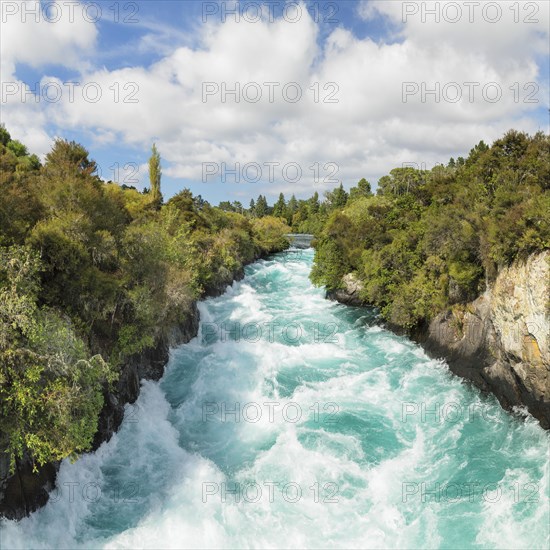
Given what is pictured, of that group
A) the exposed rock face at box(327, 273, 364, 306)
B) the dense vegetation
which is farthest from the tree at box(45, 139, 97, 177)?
the exposed rock face at box(327, 273, 364, 306)

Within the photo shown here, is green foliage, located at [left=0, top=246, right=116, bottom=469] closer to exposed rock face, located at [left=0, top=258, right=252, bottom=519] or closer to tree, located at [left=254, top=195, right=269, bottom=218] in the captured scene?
exposed rock face, located at [left=0, top=258, right=252, bottom=519]

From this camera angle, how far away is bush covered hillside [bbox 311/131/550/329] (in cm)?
1778

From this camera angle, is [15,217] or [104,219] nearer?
[15,217]

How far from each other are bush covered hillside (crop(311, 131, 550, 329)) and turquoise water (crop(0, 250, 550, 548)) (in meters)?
5.03

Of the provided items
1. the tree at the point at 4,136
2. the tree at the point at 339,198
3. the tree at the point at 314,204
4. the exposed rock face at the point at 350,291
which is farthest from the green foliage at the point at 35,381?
the tree at the point at 314,204

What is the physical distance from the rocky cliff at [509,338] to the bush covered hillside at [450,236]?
1.05m

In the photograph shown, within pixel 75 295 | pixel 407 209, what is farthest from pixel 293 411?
pixel 407 209

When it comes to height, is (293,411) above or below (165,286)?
below

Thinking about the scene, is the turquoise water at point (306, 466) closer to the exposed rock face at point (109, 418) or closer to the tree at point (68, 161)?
the exposed rock face at point (109, 418)

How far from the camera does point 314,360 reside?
79.6 feet

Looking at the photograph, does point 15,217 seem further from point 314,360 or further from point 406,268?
point 406,268

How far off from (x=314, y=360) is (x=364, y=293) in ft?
35.3

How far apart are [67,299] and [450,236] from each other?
67.3ft

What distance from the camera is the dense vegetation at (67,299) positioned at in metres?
9.90
